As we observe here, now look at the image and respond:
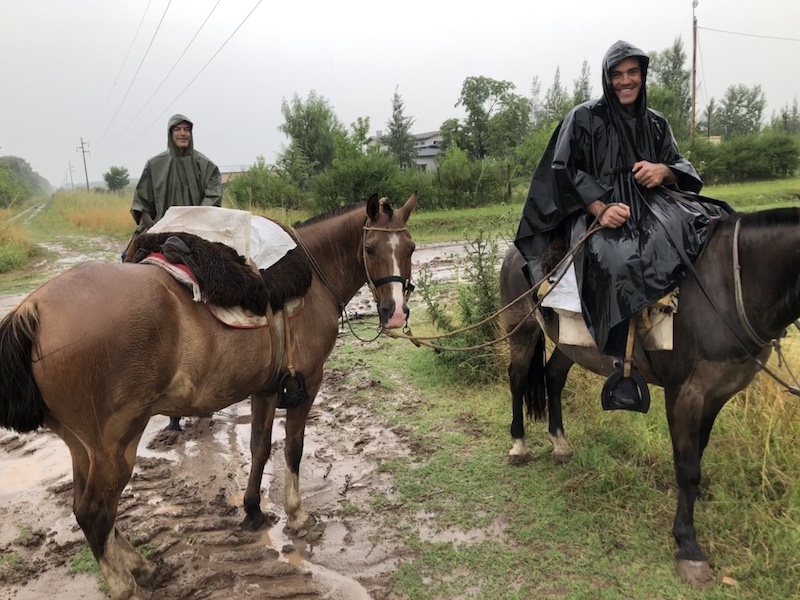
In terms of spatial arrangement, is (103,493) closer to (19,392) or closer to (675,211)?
(19,392)

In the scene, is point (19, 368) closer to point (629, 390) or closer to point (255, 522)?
point (255, 522)

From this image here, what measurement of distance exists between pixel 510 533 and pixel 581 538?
416 mm

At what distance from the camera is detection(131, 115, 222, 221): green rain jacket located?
458 cm

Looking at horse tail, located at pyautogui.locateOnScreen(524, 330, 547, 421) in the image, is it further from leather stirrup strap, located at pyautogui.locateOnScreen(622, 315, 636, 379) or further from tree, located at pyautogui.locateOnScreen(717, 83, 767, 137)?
tree, located at pyautogui.locateOnScreen(717, 83, 767, 137)

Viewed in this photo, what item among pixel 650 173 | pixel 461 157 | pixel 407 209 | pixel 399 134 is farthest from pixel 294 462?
pixel 399 134

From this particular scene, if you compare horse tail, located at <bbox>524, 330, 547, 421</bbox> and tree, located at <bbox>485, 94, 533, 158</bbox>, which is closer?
horse tail, located at <bbox>524, 330, 547, 421</bbox>

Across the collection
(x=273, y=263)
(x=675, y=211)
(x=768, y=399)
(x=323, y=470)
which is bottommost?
(x=323, y=470)

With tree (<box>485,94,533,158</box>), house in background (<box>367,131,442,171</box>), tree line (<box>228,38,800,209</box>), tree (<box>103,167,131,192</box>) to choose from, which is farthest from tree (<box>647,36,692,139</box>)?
tree (<box>103,167,131,192</box>)

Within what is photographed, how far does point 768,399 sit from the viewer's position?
369 cm

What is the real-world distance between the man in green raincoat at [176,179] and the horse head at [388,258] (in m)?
2.13

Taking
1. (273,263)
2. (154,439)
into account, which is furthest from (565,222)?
(154,439)

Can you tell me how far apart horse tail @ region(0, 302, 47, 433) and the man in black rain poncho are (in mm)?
2719

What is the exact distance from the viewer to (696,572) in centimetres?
267

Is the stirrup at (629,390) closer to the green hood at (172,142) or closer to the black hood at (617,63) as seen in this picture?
the black hood at (617,63)
